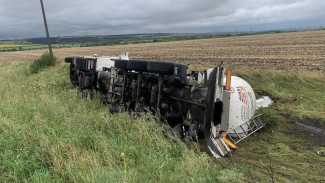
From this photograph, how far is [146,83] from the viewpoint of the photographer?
6.44m

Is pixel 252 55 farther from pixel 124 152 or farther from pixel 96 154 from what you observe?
pixel 96 154

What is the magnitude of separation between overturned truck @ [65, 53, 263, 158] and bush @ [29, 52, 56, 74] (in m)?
12.4

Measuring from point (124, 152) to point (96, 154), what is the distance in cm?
43

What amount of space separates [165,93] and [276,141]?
2559 mm

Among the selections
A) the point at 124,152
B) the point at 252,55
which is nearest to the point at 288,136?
the point at 124,152

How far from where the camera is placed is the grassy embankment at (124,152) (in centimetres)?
341

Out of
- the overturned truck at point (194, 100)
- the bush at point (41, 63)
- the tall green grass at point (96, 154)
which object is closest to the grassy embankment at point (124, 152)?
the tall green grass at point (96, 154)

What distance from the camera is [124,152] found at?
408cm

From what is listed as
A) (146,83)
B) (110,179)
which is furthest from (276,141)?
(110,179)

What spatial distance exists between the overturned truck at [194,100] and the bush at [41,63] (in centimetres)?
1244

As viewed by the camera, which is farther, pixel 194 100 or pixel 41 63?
pixel 41 63

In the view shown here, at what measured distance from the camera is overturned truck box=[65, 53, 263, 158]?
4.73m

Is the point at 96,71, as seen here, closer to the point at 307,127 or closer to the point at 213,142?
the point at 213,142

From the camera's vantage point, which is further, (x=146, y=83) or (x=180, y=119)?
(x=146, y=83)
